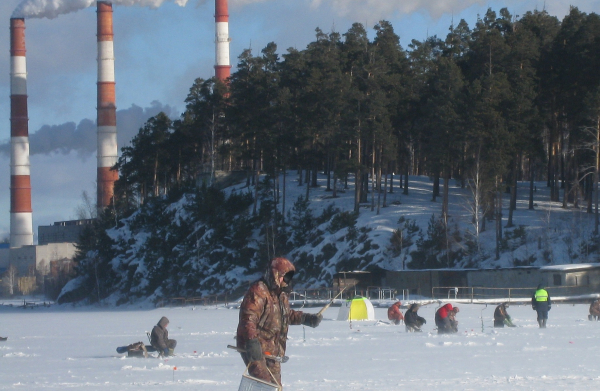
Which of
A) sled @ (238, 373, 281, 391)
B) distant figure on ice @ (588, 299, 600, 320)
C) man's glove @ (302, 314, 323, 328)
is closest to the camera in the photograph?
sled @ (238, 373, 281, 391)

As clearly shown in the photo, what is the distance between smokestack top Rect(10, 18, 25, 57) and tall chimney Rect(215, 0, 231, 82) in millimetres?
19775

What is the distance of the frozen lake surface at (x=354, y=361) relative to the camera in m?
11.7

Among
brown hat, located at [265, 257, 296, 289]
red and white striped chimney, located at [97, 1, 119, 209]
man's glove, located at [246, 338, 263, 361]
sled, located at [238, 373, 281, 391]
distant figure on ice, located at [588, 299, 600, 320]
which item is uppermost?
red and white striped chimney, located at [97, 1, 119, 209]

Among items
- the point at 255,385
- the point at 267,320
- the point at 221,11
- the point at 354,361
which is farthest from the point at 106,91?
the point at 255,385

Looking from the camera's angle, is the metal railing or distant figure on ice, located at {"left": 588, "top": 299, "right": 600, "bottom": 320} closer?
distant figure on ice, located at {"left": 588, "top": 299, "right": 600, "bottom": 320}

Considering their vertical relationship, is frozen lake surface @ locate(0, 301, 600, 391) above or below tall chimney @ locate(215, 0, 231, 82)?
below

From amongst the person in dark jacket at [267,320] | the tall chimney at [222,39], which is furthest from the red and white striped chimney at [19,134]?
the person in dark jacket at [267,320]

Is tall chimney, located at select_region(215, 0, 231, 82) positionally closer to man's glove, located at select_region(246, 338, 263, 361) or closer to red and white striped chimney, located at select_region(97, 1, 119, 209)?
red and white striped chimney, located at select_region(97, 1, 119, 209)

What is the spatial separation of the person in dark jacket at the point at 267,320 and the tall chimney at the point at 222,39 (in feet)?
215

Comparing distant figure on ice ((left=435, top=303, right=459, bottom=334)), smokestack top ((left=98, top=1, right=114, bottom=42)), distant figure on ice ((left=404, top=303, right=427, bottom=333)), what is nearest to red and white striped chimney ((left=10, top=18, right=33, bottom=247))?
smokestack top ((left=98, top=1, right=114, bottom=42))

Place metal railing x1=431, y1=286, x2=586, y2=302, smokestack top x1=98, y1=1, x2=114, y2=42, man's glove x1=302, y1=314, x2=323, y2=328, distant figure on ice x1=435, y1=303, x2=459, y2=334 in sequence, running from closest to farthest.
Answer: man's glove x1=302, y1=314, x2=323, y2=328
distant figure on ice x1=435, y1=303, x2=459, y2=334
metal railing x1=431, y1=286, x2=586, y2=302
smokestack top x1=98, y1=1, x2=114, y2=42

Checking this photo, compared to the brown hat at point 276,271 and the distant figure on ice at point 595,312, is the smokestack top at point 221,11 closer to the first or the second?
the distant figure on ice at point 595,312

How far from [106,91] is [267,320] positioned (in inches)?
2701

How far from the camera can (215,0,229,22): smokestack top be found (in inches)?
2854
